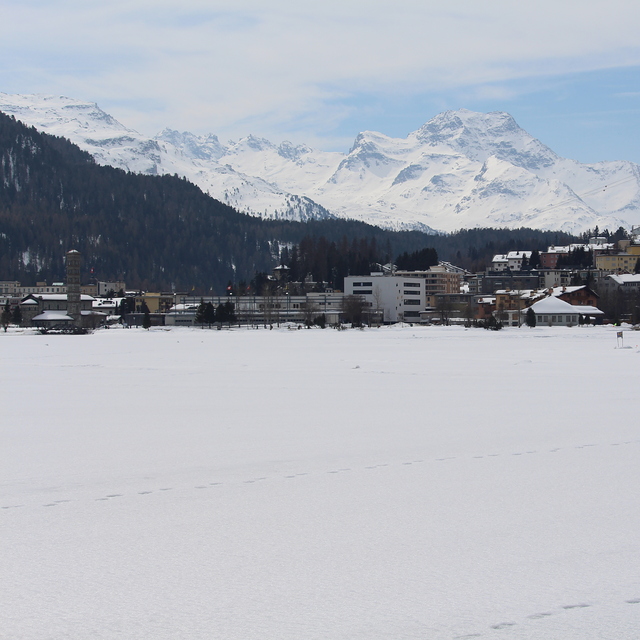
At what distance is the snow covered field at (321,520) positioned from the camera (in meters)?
7.20

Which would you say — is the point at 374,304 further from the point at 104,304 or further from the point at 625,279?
the point at 104,304

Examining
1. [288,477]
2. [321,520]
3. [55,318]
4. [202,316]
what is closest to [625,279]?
[202,316]

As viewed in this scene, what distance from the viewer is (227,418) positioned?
1922cm

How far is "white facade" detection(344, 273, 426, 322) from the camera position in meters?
155

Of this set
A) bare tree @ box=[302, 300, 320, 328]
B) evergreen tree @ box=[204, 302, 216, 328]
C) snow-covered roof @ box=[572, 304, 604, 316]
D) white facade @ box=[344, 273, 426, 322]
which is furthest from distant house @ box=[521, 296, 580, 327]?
evergreen tree @ box=[204, 302, 216, 328]

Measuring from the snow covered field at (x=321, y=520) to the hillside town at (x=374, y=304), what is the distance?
8420cm

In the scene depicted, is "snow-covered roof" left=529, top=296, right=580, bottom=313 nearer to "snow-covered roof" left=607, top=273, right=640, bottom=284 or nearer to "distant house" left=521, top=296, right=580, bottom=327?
"distant house" left=521, top=296, right=580, bottom=327

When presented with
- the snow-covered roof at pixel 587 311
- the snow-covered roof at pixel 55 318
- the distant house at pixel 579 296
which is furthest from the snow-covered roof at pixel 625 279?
the snow-covered roof at pixel 55 318

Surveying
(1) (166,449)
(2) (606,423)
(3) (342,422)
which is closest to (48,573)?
(1) (166,449)

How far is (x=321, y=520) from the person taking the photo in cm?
1009

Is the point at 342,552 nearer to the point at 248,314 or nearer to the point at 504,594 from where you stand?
the point at 504,594

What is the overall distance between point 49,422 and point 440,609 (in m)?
13.5

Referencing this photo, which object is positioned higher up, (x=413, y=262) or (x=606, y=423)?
(x=413, y=262)

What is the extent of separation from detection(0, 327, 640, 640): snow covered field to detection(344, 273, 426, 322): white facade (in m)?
133
